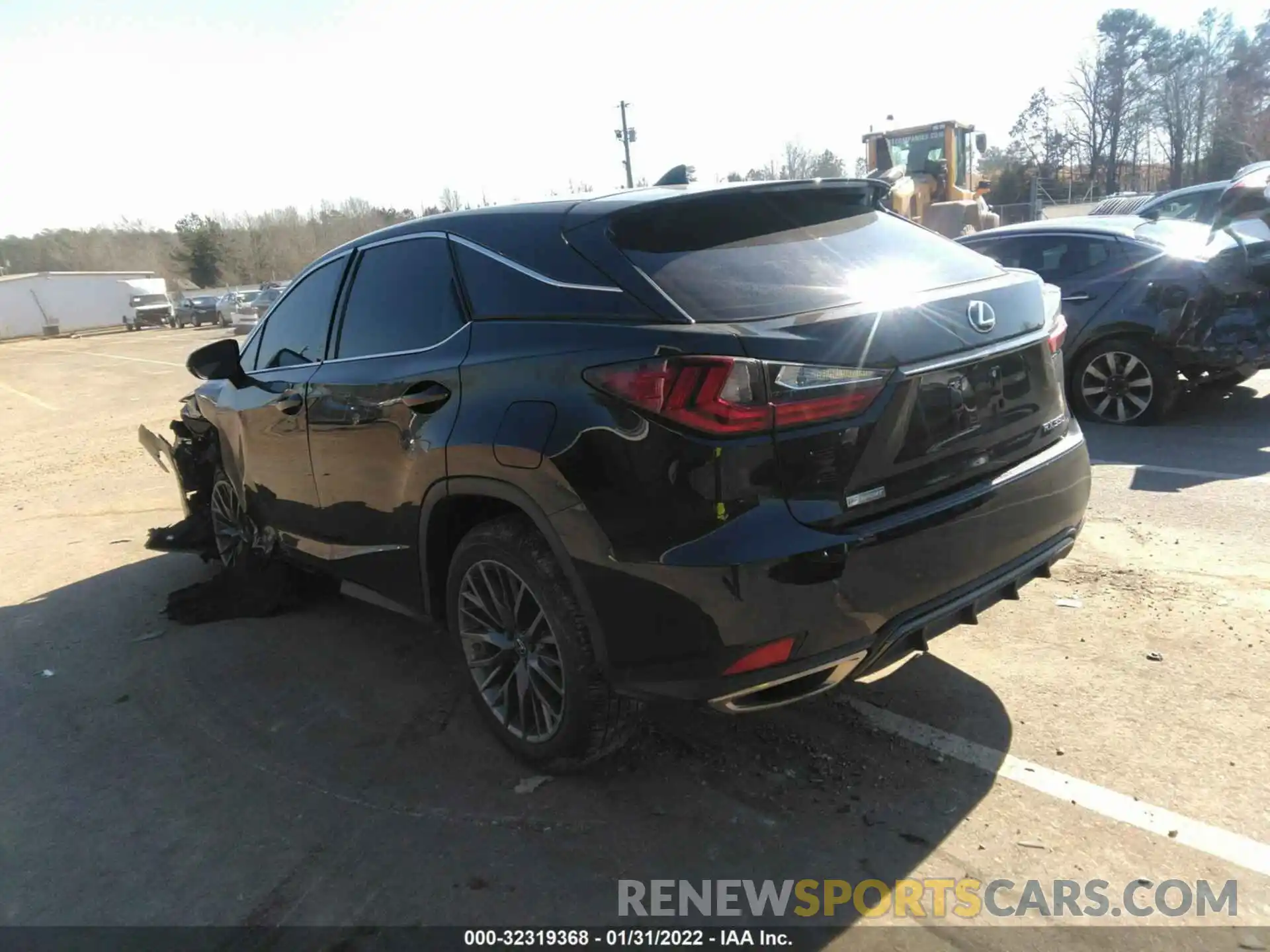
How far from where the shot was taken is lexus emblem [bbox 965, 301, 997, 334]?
8.99 feet

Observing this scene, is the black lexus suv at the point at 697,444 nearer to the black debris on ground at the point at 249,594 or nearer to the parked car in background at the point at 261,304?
the black debris on ground at the point at 249,594

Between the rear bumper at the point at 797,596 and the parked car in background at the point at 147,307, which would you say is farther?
the parked car in background at the point at 147,307

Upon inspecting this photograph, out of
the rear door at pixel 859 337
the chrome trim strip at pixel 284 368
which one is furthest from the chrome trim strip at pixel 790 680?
the chrome trim strip at pixel 284 368

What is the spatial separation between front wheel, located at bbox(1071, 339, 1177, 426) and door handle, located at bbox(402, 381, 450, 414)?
19.9 ft

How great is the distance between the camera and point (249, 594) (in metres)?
5.02

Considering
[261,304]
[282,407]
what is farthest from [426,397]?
[261,304]

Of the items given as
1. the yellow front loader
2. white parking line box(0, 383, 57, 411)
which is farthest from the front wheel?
white parking line box(0, 383, 57, 411)

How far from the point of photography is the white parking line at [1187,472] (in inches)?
220

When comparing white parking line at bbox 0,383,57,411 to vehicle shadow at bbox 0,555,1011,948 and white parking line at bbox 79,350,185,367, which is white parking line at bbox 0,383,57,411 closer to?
white parking line at bbox 79,350,185,367

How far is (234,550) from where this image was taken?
5.34 m

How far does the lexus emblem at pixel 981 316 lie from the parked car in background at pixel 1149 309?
196 inches

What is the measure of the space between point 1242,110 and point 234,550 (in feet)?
203

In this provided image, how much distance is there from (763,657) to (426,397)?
1.52 meters

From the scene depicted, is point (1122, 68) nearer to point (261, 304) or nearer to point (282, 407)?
point (261, 304)
